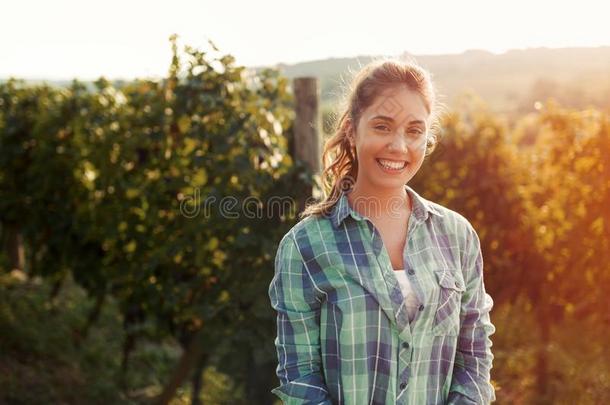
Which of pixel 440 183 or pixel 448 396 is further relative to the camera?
pixel 440 183

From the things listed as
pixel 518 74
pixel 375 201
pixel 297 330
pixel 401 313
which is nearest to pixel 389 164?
pixel 375 201

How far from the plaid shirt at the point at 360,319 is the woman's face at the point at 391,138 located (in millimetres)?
123

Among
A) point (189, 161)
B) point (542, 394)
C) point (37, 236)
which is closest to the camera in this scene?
point (189, 161)

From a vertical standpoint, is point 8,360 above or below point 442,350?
below

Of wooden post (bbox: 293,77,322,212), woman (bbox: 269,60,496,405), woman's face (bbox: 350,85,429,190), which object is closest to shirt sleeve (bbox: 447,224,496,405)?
woman (bbox: 269,60,496,405)

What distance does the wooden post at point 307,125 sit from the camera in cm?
430

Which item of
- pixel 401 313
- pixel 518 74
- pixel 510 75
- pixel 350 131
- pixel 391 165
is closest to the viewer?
pixel 401 313

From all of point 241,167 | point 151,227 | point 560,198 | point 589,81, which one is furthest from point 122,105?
point 589,81

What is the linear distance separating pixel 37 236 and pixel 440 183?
4.48 m

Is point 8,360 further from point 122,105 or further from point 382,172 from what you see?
point 382,172

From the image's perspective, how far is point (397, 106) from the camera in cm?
195

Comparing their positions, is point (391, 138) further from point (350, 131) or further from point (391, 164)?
point (350, 131)

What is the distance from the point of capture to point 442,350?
197 centimetres

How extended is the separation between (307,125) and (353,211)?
2459mm
